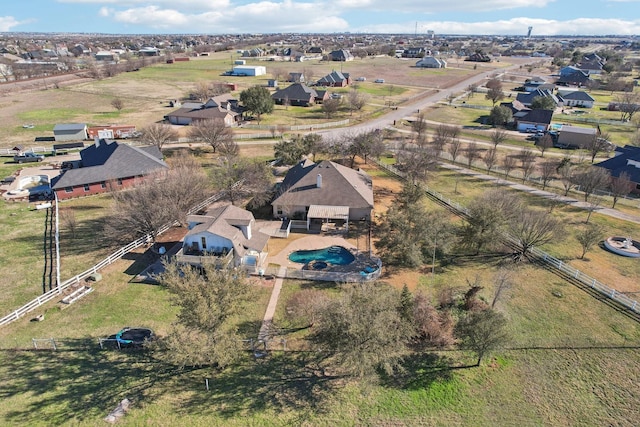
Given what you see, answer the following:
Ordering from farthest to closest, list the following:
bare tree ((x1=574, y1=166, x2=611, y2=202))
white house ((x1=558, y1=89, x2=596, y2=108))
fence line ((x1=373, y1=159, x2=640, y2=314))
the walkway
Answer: white house ((x1=558, y1=89, x2=596, y2=108)) < bare tree ((x1=574, y1=166, x2=611, y2=202)) < fence line ((x1=373, y1=159, x2=640, y2=314)) < the walkway

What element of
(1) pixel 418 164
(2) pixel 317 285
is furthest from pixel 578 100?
(2) pixel 317 285

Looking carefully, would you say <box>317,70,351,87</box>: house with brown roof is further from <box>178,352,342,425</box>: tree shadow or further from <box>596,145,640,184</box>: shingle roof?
<box>178,352,342,425</box>: tree shadow

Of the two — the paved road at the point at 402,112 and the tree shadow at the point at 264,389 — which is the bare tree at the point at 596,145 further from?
the tree shadow at the point at 264,389

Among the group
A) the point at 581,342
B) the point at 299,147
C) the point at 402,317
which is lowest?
the point at 581,342

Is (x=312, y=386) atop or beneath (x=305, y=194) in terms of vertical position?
beneath

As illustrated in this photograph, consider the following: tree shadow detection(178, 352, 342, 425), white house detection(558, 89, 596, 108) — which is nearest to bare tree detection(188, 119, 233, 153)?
tree shadow detection(178, 352, 342, 425)

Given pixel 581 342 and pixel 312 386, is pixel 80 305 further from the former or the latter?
pixel 581 342

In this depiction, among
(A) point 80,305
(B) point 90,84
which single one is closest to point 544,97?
(A) point 80,305
